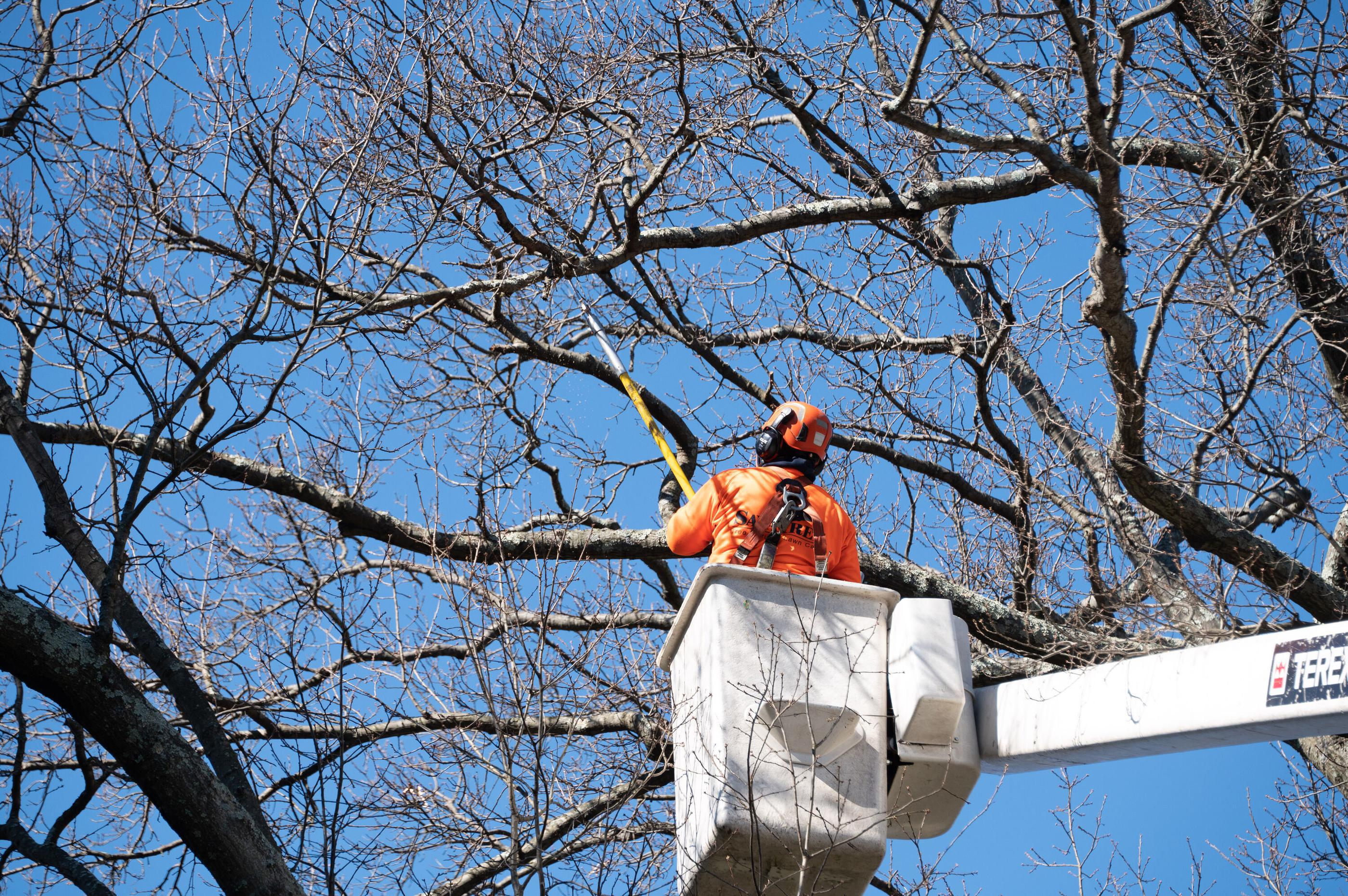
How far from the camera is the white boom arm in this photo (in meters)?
4.17

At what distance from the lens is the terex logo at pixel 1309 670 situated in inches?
161

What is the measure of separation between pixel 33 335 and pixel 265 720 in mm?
3146

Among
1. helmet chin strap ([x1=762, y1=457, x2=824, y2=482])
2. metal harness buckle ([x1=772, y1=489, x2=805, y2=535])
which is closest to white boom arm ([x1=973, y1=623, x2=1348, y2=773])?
metal harness buckle ([x1=772, y1=489, x2=805, y2=535])

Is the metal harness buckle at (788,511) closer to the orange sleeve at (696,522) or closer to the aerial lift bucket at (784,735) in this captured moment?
the orange sleeve at (696,522)

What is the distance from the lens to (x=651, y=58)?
8.09 m

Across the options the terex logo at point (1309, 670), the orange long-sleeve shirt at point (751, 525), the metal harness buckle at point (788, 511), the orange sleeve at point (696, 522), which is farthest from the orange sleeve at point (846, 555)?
the terex logo at point (1309, 670)

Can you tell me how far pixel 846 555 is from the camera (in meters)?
6.14

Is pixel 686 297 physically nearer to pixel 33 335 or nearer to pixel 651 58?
pixel 651 58

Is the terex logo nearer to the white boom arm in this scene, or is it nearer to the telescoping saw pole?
the white boom arm

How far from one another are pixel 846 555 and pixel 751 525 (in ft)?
2.04

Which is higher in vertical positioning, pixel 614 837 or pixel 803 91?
pixel 803 91

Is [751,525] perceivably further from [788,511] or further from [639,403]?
[639,403]

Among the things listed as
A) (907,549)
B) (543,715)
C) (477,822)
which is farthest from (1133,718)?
(907,549)

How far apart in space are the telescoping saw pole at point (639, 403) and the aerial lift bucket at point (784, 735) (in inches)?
56.8
